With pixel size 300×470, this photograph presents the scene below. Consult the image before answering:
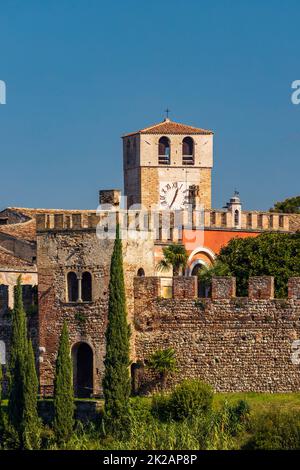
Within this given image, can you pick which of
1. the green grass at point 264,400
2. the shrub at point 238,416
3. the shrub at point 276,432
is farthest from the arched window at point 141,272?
the shrub at point 276,432

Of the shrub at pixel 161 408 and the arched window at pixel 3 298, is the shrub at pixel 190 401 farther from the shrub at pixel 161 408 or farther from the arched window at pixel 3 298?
the arched window at pixel 3 298

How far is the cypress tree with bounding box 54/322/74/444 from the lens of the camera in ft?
222

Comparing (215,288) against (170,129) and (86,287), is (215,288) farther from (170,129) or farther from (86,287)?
(170,129)

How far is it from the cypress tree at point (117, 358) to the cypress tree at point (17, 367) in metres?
2.40

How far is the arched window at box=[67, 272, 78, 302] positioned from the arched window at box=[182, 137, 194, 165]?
22.0 meters

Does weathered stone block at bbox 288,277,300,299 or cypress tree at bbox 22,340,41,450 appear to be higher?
weathered stone block at bbox 288,277,300,299

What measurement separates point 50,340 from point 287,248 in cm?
867

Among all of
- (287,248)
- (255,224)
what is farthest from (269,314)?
(255,224)

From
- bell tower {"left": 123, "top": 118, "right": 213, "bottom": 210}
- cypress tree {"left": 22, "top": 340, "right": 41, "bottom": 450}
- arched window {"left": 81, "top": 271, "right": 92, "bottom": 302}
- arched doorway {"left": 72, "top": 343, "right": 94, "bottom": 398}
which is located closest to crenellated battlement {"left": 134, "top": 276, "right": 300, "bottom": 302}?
arched window {"left": 81, "top": 271, "right": 92, "bottom": 302}

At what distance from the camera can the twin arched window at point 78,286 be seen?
71.1m

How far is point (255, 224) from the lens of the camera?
82375mm

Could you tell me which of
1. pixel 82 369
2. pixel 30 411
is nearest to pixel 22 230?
pixel 82 369

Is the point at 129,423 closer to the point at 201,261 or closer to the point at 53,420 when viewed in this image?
the point at 53,420

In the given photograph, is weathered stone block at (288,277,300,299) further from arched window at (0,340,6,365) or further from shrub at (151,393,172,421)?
arched window at (0,340,6,365)
